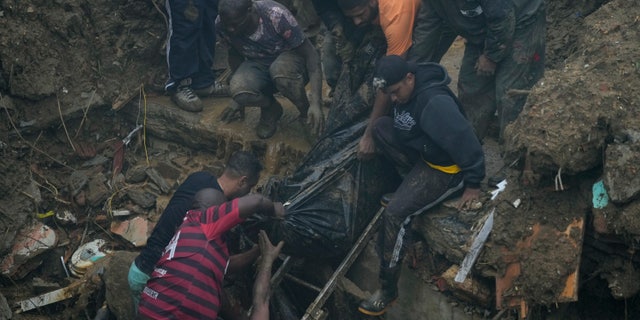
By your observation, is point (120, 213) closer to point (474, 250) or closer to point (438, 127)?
point (438, 127)

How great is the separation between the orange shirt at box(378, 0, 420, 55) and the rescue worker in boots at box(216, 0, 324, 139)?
3.26 feet

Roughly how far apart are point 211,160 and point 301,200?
6.82ft

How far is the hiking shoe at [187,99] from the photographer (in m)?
7.09

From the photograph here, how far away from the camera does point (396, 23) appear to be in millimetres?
5309

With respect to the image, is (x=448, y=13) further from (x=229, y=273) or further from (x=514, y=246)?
(x=229, y=273)

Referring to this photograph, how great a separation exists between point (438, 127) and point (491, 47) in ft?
3.03

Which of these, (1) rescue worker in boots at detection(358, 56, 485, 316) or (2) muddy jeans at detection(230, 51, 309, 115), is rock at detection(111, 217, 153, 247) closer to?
(2) muddy jeans at detection(230, 51, 309, 115)

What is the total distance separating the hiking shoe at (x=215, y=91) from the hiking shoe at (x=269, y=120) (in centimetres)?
96

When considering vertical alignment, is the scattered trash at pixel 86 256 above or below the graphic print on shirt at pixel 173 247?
below

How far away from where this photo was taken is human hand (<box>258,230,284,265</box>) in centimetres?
490

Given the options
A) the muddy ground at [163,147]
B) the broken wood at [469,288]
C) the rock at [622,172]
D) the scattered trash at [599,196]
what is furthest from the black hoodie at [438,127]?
the rock at [622,172]

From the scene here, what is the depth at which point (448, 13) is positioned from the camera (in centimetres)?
527

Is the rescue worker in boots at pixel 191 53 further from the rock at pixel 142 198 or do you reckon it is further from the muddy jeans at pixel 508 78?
the muddy jeans at pixel 508 78

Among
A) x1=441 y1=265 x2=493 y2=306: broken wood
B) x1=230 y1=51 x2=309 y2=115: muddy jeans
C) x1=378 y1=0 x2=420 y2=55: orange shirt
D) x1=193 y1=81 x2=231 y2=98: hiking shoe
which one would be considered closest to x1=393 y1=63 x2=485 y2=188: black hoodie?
x1=378 y1=0 x2=420 y2=55: orange shirt
